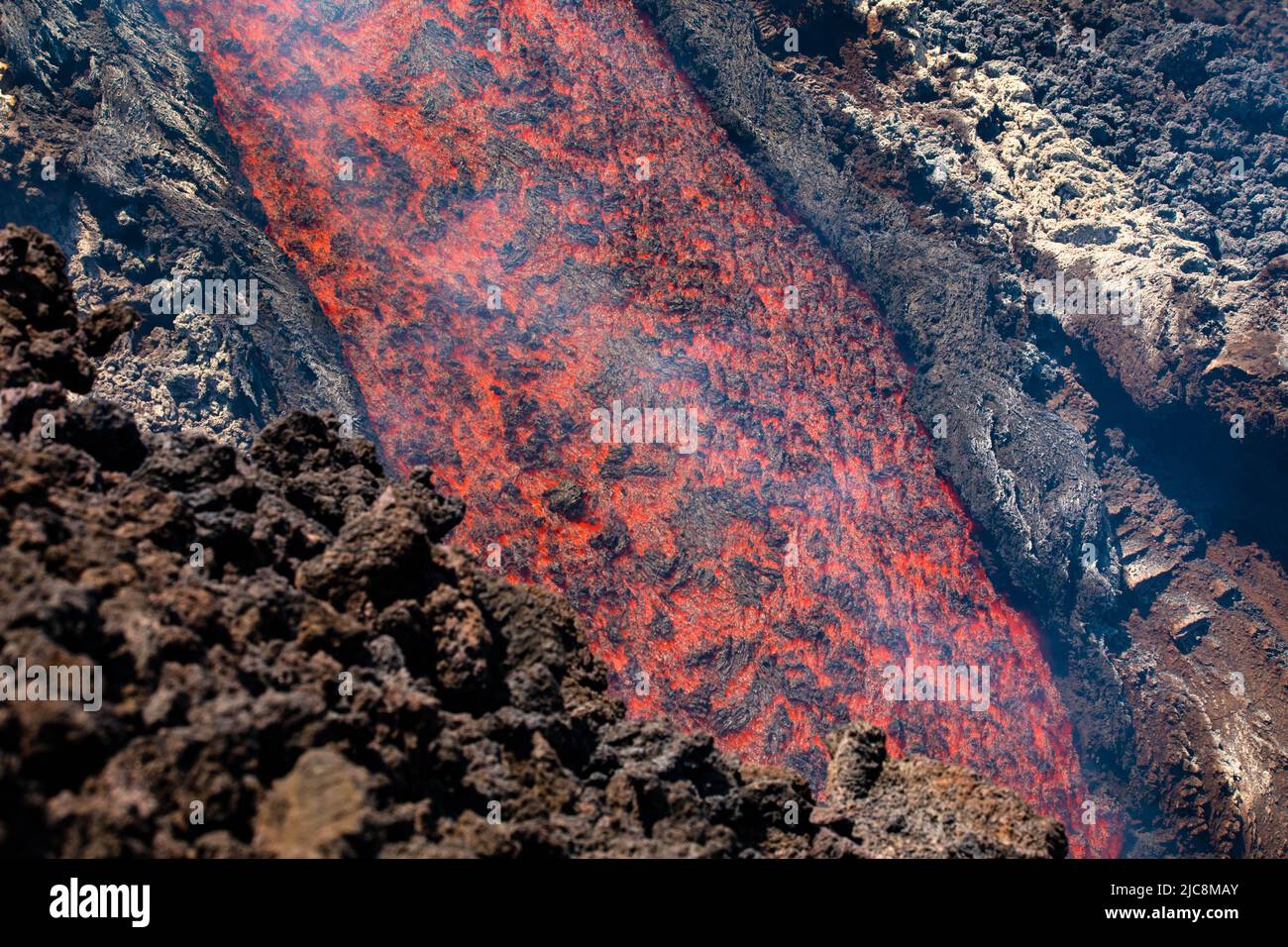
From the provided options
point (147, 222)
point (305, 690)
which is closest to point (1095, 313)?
point (147, 222)

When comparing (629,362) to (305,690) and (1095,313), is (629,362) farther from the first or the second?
(305,690)

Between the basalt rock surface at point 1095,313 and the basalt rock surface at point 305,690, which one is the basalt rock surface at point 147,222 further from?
the basalt rock surface at point 1095,313

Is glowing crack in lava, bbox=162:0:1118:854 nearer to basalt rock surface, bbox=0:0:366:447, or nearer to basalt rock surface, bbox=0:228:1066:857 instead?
basalt rock surface, bbox=0:0:366:447

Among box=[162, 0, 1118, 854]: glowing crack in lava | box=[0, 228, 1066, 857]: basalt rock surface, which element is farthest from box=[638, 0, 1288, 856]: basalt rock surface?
box=[0, 228, 1066, 857]: basalt rock surface

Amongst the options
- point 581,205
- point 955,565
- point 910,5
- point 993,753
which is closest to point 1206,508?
point 955,565

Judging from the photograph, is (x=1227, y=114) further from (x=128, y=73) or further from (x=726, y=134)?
(x=128, y=73)

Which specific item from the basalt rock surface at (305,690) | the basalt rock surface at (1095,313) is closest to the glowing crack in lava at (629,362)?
the basalt rock surface at (1095,313)

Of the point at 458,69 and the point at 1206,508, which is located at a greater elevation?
the point at 458,69
